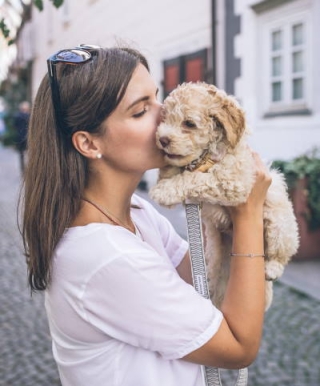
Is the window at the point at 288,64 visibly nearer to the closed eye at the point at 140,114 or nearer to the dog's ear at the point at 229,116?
the dog's ear at the point at 229,116

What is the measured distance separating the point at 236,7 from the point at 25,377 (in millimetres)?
5934

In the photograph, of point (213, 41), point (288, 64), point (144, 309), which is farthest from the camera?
point (213, 41)

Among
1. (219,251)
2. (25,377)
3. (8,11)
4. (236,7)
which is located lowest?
(25,377)

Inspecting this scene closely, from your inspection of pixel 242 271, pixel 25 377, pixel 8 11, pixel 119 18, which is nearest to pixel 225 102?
pixel 242 271

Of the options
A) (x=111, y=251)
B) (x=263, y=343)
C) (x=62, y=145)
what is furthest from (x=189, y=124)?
(x=263, y=343)

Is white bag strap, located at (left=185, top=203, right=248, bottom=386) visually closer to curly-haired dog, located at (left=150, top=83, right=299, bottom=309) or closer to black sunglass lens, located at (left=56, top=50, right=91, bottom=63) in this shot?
curly-haired dog, located at (left=150, top=83, right=299, bottom=309)

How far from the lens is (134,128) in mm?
1476

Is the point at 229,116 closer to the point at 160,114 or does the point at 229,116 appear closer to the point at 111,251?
the point at 160,114

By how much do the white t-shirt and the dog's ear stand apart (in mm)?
640

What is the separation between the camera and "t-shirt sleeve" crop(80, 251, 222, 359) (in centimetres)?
124

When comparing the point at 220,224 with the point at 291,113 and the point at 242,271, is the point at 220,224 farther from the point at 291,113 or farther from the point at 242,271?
the point at 291,113

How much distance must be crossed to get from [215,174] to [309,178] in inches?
171

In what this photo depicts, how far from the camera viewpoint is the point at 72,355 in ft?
4.54

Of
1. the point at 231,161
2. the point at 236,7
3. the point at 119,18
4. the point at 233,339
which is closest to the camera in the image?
the point at 233,339
